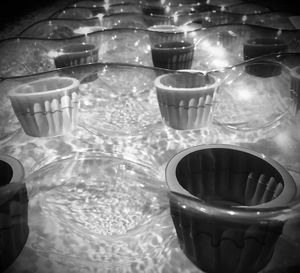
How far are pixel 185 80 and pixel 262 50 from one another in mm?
225

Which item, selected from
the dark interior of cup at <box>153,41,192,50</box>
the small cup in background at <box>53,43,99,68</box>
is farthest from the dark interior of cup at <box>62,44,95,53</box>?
the dark interior of cup at <box>153,41,192,50</box>

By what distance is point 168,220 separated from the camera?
0.30 meters

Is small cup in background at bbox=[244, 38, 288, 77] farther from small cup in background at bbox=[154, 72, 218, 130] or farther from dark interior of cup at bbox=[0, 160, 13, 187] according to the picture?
dark interior of cup at bbox=[0, 160, 13, 187]

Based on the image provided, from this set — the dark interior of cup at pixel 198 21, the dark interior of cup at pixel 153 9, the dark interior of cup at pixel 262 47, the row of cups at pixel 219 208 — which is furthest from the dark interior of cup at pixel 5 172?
the dark interior of cup at pixel 153 9

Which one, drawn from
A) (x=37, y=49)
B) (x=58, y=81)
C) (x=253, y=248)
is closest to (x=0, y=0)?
(x=37, y=49)

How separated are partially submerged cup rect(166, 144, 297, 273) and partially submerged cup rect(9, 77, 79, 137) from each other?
21 cm

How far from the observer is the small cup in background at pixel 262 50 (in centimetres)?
53

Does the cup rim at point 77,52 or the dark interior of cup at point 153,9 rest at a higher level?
the dark interior of cup at point 153,9

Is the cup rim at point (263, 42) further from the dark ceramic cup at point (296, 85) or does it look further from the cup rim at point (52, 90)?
the cup rim at point (52, 90)

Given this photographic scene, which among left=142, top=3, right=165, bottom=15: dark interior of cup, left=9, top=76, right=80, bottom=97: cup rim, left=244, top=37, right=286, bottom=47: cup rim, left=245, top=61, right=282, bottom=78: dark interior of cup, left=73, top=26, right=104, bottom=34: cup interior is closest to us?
left=9, top=76, right=80, bottom=97: cup rim

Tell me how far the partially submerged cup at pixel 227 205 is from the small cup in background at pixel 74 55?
1.20ft

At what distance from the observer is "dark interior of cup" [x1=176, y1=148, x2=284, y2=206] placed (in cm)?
32

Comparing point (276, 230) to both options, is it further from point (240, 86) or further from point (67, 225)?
point (240, 86)

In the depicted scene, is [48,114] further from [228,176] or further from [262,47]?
[262,47]
